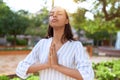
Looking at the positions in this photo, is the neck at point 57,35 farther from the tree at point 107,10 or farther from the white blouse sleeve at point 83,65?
the tree at point 107,10

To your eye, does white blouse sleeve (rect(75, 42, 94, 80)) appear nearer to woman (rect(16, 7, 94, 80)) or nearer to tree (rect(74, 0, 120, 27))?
woman (rect(16, 7, 94, 80))

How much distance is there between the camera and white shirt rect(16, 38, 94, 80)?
1593 millimetres

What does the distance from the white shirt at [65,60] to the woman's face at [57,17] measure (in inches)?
4.5

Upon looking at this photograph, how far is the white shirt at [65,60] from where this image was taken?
1593 mm

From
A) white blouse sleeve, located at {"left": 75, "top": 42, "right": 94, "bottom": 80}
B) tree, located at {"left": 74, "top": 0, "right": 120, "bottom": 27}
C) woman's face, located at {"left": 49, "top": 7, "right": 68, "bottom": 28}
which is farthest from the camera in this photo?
tree, located at {"left": 74, "top": 0, "right": 120, "bottom": 27}

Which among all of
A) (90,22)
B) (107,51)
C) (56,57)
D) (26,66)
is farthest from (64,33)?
(107,51)

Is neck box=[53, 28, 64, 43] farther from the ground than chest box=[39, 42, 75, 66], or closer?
farther from the ground

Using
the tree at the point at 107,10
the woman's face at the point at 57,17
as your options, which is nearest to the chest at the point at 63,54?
the woman's face at the point at 57,17

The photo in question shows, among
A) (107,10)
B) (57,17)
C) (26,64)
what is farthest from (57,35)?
(107,10)

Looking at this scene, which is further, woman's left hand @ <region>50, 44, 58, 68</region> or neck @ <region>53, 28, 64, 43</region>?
neck @ <region>53, 28, 64, 43</region>

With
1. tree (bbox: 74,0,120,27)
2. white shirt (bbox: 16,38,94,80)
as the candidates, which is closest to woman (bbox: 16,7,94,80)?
white shirt (bbox: 16,38,94,80)

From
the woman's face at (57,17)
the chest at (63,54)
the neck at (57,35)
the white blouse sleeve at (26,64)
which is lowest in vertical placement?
the white blouse sleeve at (26,64)

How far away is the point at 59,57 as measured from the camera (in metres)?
1.65

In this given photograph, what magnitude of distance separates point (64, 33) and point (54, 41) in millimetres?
78
